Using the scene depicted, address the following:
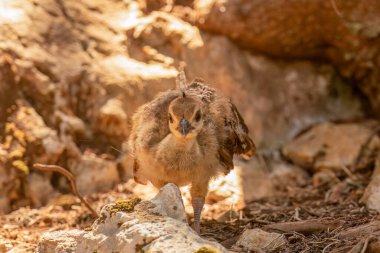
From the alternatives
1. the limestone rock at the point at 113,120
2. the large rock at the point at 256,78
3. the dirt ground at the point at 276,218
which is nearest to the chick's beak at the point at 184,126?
the dirt ground at the point at 276,218

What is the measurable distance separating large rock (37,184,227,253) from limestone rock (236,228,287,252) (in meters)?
0.59

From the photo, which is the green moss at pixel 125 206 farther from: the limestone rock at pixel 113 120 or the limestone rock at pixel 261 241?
the limestone rock at pixel 113 120

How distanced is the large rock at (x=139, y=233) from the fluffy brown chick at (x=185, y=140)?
75 cm

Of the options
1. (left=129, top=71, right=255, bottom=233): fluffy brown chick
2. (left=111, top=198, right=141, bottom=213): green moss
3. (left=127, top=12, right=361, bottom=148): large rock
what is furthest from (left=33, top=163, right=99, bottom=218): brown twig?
(left=127, top=12, right=361, bottom=148): large rock

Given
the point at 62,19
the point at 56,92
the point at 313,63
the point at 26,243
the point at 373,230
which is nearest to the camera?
the point at 373,230

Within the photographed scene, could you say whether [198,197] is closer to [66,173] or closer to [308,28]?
[66,173]

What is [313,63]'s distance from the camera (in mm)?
7305

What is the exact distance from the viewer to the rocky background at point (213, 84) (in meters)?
5.43

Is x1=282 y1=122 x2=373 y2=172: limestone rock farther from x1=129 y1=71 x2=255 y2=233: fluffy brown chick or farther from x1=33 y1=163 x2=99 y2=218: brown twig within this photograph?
x1=33 y1=163 x2=99 y2=218: brown twig

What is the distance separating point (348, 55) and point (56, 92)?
3360 millimetres

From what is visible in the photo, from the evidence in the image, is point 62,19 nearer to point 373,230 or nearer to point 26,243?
point 26,243

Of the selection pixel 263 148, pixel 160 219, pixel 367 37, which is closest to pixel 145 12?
pixel 263 148

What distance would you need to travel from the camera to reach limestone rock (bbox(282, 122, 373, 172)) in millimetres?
6500

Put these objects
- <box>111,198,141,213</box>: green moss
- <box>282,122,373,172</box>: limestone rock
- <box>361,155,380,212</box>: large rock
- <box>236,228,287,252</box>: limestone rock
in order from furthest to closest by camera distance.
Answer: <box>282,122,373,172</box>: limestone rock → <box>361,155,380,212</box>: large rock → <box>236,228,287,252</box>: limestone rock → <box>111,198,141,213</box>: green moss
